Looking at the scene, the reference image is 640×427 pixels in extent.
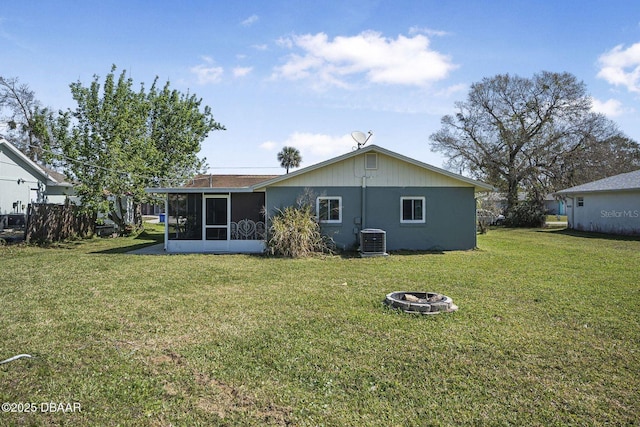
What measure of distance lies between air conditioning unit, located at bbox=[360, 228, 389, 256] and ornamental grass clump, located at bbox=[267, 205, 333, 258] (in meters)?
1.11

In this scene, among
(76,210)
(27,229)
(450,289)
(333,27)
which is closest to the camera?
(450,289)

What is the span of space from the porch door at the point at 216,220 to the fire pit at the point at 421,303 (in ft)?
28.0

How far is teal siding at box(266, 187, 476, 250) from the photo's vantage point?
13.3 meters

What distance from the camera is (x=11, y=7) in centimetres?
1023

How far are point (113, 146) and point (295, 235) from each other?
981 centimetres

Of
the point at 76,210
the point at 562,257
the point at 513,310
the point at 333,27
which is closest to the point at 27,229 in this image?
the point at 76,210

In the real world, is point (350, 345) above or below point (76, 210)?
below

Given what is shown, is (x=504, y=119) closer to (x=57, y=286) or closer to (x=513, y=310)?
(x=513, y=310)

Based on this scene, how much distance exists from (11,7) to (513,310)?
13.6 metres

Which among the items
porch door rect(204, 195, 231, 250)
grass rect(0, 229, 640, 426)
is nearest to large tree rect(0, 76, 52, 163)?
porch door rect(204, 195, 231, 250)

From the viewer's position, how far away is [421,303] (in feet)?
19.0

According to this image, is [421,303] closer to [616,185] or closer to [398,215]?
[398,215]

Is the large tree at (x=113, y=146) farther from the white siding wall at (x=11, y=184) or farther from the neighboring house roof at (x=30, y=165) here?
the white siding wall at (x=11, y=184)

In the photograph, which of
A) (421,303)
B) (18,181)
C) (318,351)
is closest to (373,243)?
(421,303)
